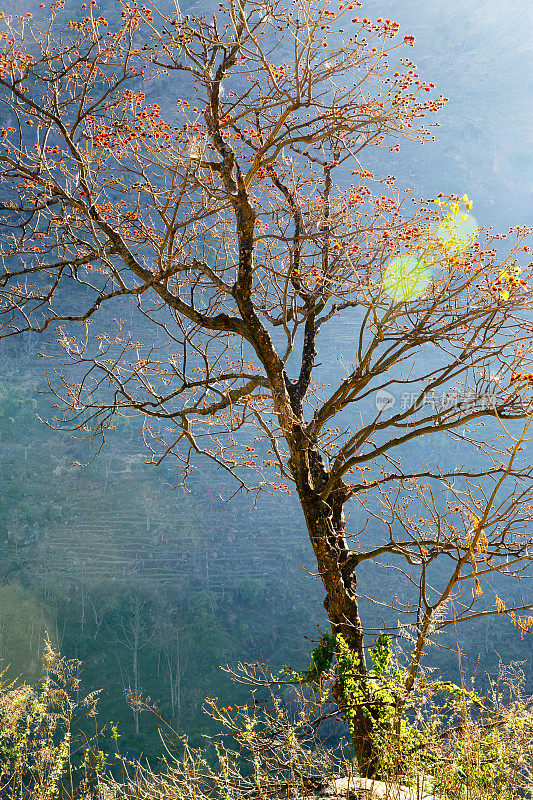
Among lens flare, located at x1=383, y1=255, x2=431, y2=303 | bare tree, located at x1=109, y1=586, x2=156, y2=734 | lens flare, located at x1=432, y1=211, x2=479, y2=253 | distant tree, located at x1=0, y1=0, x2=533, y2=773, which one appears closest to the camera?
lens flare, located at x1=432, y1=211, x2=479, y2=253

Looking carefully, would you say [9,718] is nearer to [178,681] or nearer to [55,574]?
[178,681]

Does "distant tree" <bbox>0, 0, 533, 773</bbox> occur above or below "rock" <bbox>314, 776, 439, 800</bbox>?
above

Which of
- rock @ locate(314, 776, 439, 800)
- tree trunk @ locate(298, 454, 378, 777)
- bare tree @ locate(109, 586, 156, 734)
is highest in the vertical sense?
tree trunk @ locate(298, 454, 378, 777)

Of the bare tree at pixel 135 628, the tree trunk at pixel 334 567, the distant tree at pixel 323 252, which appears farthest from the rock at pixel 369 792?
the bare tree at pixel 135 628

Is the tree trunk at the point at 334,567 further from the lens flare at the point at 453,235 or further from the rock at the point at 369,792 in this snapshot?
the lens flare at the point at 453,235

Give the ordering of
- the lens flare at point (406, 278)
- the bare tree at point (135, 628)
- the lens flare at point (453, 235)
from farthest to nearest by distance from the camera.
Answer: the bare tree at point (135, 628) → the lens flare at point (406, 278) → the lens flare at point (453, 235)

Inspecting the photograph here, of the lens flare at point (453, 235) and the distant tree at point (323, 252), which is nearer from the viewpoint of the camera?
the lens flare at point (453, 235)

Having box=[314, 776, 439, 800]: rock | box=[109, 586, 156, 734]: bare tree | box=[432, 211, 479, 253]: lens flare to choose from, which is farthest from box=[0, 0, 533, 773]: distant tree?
box=[109, 586, 156, 734]: bare tree

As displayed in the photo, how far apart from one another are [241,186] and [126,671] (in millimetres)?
13234

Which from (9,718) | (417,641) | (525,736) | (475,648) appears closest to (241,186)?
(417,641)

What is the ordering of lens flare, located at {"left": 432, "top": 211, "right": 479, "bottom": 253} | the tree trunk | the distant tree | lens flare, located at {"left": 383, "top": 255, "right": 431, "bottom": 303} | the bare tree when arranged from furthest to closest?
the bare tree, the tree trunk, lens flare, located at {"left": 383, "top": 255, "right": 431, "bottom": 303}, the distant tree, lens flare, located at {"left": 432, "top": 211, "right": 479, "bottom": 253}

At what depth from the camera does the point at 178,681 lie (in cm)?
1327

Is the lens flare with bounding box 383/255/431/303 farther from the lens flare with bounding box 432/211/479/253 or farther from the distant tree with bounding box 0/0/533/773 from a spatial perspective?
the lens flare with bounding box 432/211/479/253

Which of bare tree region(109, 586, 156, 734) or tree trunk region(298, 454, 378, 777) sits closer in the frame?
tree trunk region(298, 454, 378, 777)
